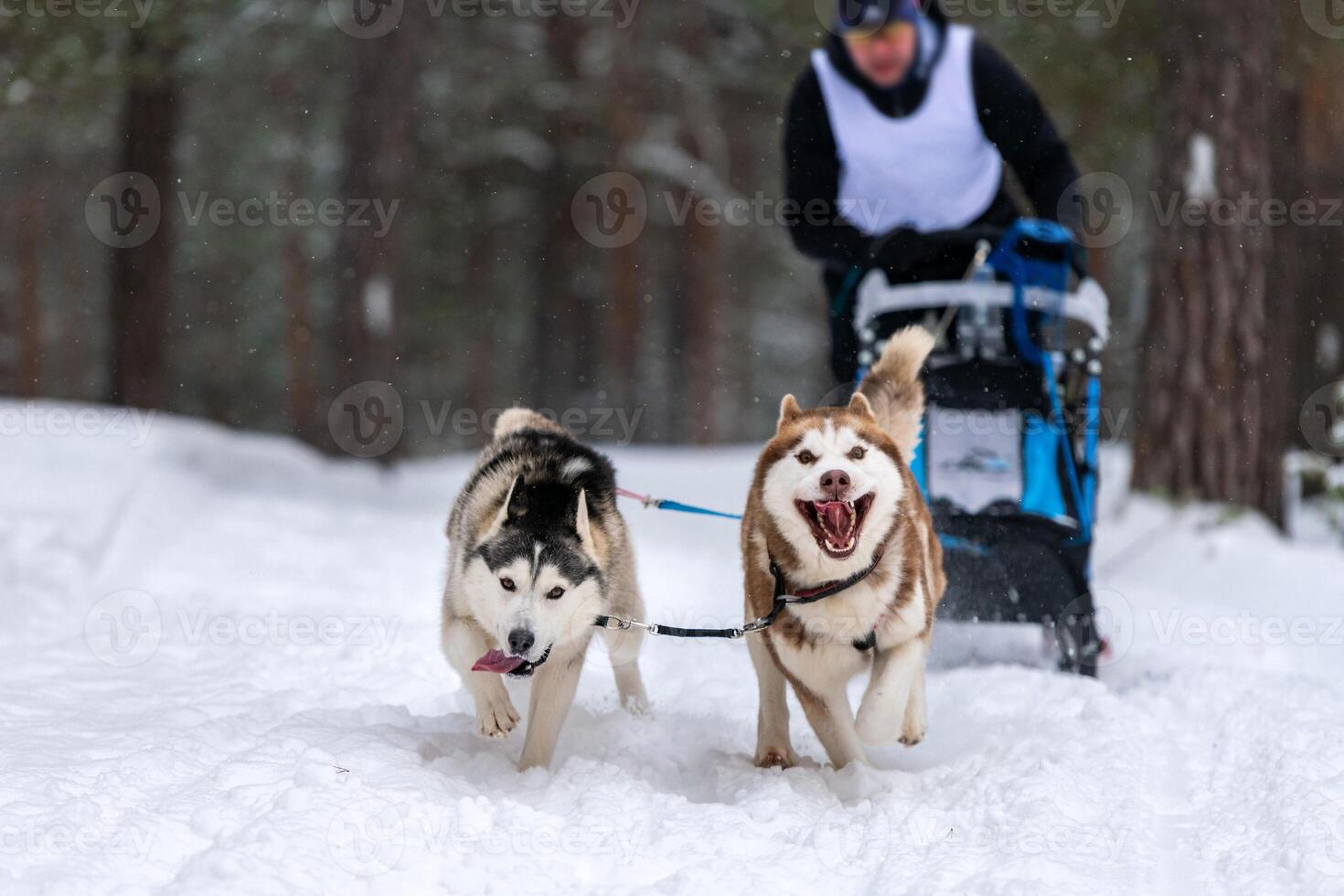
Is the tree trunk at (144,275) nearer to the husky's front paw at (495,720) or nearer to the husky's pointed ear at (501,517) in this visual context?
the husky's pointed ear at (501,517)

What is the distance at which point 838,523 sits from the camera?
136 inches

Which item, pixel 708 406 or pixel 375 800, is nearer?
pixel 375 800

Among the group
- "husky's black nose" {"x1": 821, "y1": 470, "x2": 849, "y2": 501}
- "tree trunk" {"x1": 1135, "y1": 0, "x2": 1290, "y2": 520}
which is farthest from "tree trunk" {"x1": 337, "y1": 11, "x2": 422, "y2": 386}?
"husky's black nose" {"x1": 821, "y1": 470, "x2": 849, "y2": 501}

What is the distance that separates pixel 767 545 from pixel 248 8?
9.18 metres

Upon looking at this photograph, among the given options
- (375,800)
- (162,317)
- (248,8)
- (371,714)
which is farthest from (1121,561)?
(162,317)

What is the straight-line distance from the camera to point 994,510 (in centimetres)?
467

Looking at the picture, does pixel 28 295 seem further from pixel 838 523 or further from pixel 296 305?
pixel 838 523

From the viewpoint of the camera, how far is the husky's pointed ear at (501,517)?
369 cm

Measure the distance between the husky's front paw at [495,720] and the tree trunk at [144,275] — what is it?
10619 mm

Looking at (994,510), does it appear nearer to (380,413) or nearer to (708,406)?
(380,413)

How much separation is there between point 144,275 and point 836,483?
11.3 meters

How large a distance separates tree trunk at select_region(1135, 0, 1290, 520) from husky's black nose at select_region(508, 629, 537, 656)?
566 centimetres

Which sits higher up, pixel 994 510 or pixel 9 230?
pixel 9 230

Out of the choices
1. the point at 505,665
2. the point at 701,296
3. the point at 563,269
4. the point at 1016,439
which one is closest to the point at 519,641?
the point at 505,665
